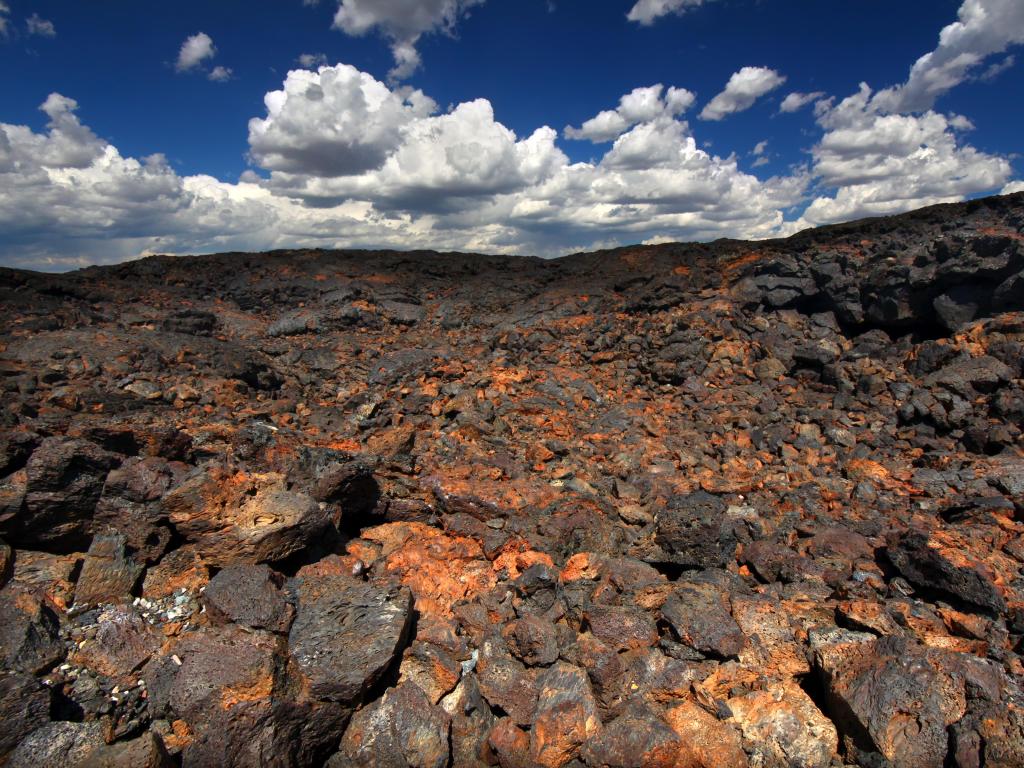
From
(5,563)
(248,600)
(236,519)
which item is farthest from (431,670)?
(5,563)

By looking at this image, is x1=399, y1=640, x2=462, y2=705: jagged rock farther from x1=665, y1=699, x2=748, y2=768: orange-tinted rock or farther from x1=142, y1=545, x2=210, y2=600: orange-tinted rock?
x1=142, y1=545, x2=210, y2=600: orange-tinted rock

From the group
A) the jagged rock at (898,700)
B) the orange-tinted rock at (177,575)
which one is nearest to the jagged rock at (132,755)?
the orange-tinted rock at (177,575)

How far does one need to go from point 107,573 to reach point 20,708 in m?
1.40

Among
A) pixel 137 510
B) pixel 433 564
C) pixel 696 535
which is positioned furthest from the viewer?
pixel 696 535

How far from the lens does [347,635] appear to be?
4.47m

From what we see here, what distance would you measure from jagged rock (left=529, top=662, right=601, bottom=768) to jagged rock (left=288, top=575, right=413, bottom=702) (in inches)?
52.6

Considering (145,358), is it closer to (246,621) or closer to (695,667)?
(246,621)

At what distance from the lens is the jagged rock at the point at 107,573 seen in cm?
471

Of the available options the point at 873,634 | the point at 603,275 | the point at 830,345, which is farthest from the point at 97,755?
the point at 603,275

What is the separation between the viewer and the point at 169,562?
505 cm

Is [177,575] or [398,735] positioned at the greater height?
[177,575]

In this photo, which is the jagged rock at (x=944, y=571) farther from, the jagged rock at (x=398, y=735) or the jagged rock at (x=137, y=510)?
the jagged rock at (x=137, y=510)

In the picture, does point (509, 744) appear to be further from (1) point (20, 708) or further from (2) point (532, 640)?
(1) point (20, 708)

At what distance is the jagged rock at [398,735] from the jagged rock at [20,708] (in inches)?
79.7
